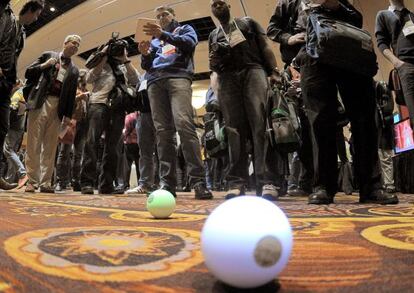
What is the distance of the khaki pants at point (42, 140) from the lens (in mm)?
3090

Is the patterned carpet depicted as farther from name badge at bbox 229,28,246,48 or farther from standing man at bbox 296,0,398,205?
name badge at bbox 229,28,246,48

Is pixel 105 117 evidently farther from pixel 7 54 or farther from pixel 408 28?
pixel 408 28

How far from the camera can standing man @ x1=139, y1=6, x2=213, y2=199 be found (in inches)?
95.7

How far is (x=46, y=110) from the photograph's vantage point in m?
3.12

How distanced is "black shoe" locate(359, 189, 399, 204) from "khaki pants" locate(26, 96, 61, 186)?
2.42 meters

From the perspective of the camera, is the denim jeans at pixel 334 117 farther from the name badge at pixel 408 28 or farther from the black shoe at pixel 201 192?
the black shoe at pixel 201 192

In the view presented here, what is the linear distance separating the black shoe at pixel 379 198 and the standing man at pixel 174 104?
963mm

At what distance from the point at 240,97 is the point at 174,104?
1.46 feet

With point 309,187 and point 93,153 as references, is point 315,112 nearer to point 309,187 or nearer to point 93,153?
point 309,187

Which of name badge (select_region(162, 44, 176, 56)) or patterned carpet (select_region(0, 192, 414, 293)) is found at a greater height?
name badge (select_region(162, 44, 176, 56))

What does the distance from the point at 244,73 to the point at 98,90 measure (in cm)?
143

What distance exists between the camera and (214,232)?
520 millimetres

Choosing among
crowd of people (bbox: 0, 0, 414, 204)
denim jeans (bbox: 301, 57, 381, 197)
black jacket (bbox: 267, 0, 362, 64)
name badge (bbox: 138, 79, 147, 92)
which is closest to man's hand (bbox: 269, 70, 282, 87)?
crowd of people (bbox: 0, 0, 414, 204)

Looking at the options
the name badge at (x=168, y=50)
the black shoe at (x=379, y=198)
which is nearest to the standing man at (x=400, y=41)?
the black shoe at (x=379, y=198)
